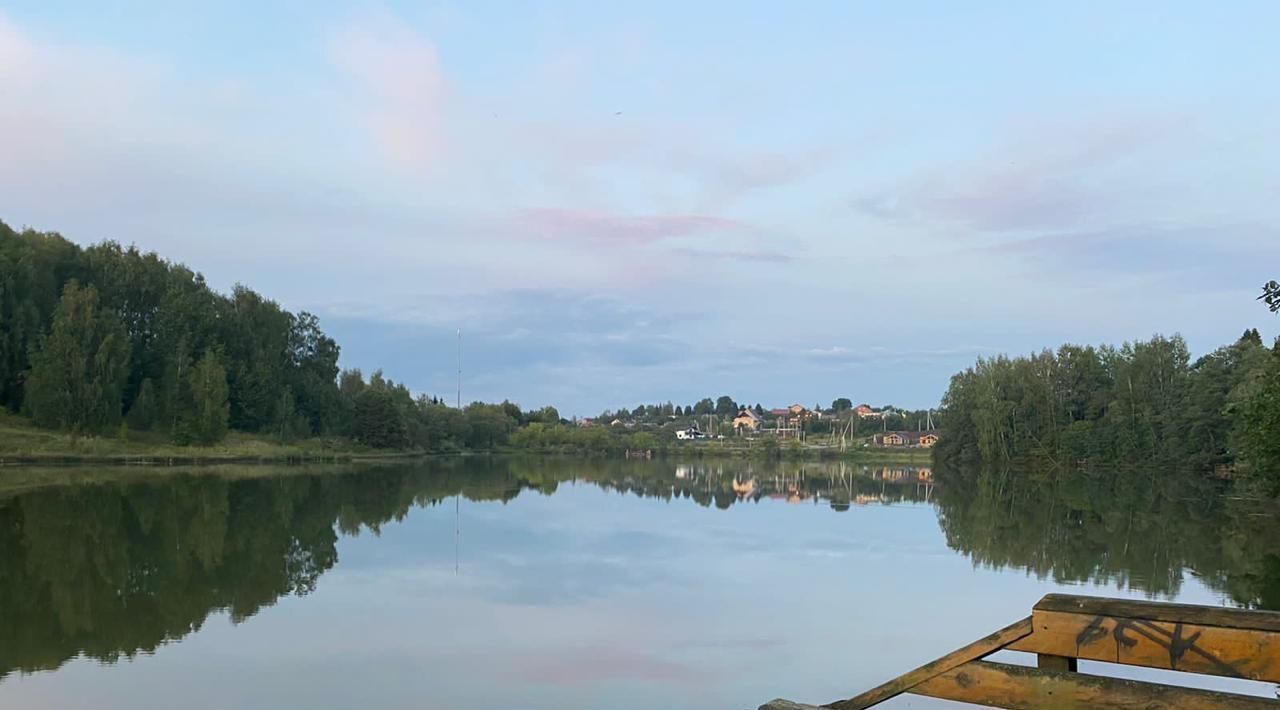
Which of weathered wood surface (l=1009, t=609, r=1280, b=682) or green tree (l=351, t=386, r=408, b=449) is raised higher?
green tree (l=351, t=386, r=408, b=449)

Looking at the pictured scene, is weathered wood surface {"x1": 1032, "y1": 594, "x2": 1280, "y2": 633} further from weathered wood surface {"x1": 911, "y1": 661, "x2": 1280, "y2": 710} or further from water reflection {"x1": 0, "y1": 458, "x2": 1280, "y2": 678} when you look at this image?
water reflection {"x1": 0, "y1": 458, "x2": 1280, "y2": 678}

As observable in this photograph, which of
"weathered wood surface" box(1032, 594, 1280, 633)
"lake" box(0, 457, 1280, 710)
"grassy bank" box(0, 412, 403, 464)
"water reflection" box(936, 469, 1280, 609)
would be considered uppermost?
"weathered wood surface" box(1032, 594, 1280, 633)

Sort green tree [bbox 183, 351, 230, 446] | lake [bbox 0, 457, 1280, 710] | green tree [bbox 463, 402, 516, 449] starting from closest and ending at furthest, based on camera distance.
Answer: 1. lake [bbox 0, 457, 1280, 710]
2. green tree [bbox 183, 351, 230, 446]
3. green tree [bbox 463, 402, 516, 449]

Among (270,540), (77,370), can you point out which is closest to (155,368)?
(77,370)

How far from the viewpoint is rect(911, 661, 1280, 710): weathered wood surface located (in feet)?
10.2

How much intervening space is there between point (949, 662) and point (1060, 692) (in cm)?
41

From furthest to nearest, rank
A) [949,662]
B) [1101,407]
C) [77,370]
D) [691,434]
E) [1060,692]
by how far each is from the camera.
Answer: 1. [691,434]
2. [1101,407]
3. [77,370]
4. [949,662]
5. [1060,692]

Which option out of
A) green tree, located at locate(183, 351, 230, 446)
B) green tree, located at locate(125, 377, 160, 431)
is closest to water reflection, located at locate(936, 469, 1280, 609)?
green tree, located at locate(183, 351, 230, 446)

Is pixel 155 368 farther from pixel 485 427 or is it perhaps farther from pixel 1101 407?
pixel 1101 407

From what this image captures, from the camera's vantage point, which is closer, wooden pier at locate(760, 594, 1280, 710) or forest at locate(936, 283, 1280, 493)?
wooden pier at locate(760, 594, 1280, 710)

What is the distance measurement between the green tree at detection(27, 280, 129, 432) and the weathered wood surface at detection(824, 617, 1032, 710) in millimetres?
58244

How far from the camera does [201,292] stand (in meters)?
67.1

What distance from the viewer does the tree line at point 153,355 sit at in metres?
53.8

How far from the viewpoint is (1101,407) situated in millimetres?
74500
